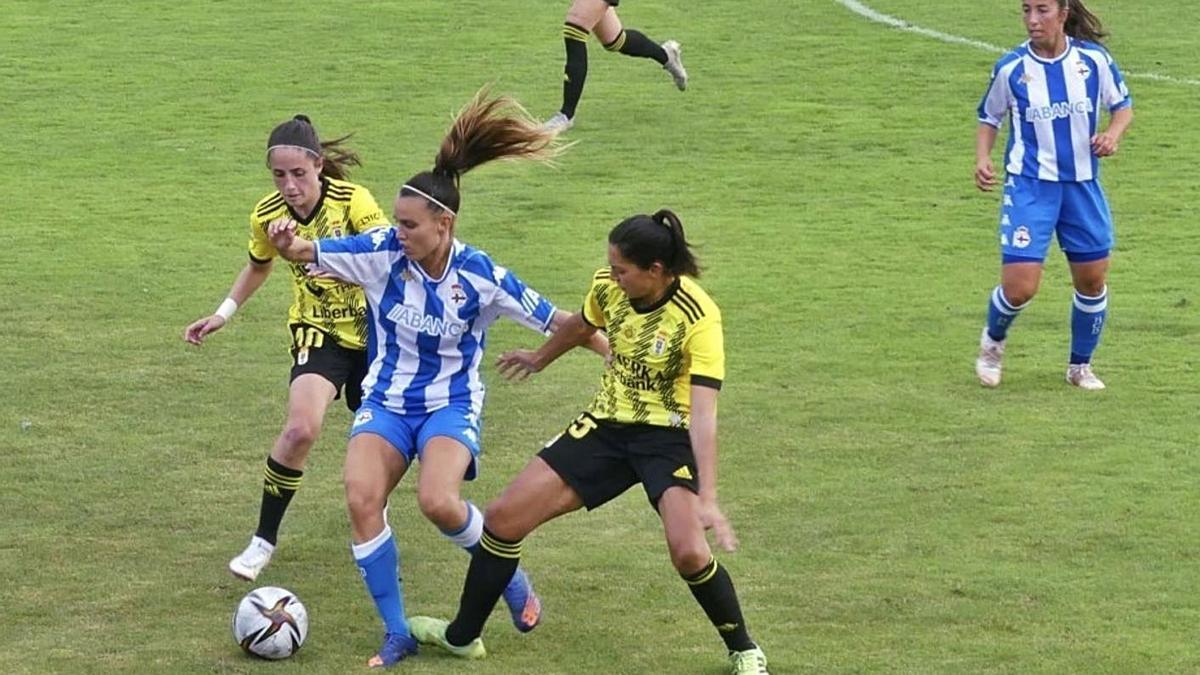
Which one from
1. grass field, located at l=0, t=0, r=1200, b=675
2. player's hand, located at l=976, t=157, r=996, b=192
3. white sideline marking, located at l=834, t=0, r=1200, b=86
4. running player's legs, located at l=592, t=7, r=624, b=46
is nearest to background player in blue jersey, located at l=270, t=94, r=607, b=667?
grass field, located at l=0, t=0, r=1200, b=675

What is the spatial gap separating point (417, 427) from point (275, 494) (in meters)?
0.89

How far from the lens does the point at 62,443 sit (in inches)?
387

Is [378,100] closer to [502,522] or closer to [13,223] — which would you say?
[13,223]

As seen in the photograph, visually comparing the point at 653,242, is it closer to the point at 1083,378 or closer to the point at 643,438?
the point at 643,438

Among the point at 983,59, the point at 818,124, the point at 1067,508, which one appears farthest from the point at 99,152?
the point at 1067,508

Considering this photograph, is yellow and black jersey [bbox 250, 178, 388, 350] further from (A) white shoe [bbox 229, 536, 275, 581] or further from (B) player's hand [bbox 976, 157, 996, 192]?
(B) player's hand [bbox 976, 157, 996, 192]

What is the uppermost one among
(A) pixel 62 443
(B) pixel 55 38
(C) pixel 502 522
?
(C) pixel 502 522

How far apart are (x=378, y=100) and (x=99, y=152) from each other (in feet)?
9.22

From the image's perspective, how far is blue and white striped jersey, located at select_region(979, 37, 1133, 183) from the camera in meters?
10.4

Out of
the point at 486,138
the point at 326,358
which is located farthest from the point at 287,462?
the point at 486,138

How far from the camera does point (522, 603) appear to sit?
291 inches

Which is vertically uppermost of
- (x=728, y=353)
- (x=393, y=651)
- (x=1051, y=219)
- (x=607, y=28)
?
(x=1051, y=219)

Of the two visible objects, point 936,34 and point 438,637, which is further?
point 936,34

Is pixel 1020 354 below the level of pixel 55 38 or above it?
above
